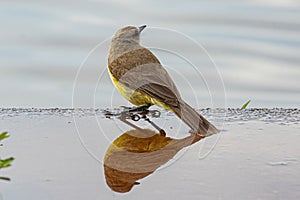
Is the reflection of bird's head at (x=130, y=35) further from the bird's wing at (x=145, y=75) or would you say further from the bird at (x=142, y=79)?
the bird's wing at (x=145, y=75)

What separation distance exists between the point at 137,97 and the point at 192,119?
0.38 meters

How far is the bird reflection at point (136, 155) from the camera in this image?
5.77 feet

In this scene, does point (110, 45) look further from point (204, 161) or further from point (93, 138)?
point (204, 161)

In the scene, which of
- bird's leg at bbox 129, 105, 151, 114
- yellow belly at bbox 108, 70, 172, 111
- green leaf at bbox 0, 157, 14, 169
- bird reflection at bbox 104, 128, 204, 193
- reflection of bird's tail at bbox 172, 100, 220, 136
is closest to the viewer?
green leaf at bbox 0, 157, 14, 169

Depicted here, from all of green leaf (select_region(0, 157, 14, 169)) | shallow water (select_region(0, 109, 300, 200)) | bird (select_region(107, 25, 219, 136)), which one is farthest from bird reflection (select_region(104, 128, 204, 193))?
green leaf (select_region(0, 157, 14, 169))

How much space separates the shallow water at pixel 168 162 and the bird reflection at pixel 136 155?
0.04 m

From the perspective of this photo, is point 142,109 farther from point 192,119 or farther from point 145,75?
point 192,119

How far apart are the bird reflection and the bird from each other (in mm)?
175

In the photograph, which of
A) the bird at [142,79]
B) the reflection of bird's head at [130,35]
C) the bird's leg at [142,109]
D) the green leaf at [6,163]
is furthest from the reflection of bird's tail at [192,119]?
the green leaf at [6,163]

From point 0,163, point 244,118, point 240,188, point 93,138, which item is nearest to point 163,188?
point 240,188

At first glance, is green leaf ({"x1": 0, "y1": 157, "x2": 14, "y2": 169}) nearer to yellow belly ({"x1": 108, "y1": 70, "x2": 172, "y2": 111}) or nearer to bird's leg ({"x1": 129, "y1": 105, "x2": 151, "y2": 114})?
yellow belly ({"x1": 108, "y1": 70, "x2": 172, "y2": 111})

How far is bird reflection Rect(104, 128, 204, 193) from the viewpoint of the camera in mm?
1758

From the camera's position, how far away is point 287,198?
1.51 m

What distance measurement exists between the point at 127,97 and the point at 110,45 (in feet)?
1.72
